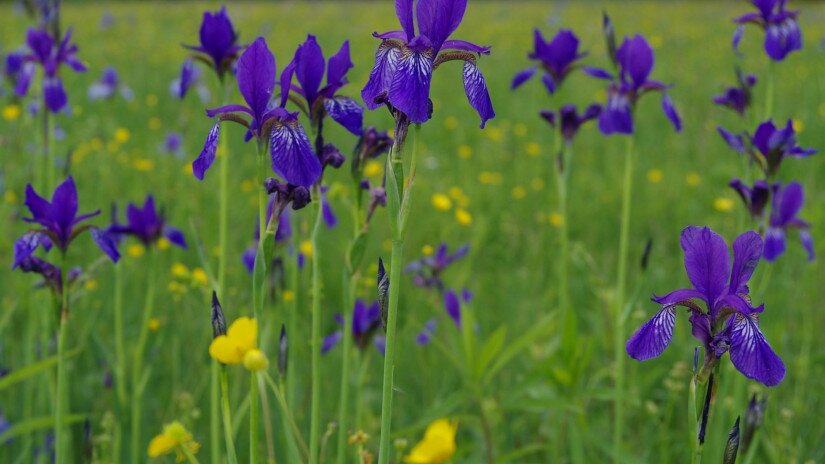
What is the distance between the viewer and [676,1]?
68.7ft

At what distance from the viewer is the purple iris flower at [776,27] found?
2.37 m

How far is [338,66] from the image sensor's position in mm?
1746

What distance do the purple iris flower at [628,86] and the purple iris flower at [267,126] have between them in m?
1.21

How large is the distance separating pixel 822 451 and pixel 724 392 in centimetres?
39

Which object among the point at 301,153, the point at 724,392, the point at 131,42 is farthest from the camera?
the point at 131,42

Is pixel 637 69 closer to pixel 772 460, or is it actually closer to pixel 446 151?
pixel 772 460

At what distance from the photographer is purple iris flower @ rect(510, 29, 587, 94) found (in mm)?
2660

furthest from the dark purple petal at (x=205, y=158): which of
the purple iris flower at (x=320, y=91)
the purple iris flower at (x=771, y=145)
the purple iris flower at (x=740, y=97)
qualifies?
the purple iris flower at (x=740, y=97)

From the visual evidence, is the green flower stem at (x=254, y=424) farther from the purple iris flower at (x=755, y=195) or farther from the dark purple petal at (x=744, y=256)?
the purple iris flower at (x=755, y=195)

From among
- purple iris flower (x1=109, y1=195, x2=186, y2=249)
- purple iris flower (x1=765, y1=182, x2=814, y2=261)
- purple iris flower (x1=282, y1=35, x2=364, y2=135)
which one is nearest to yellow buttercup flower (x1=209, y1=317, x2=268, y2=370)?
purple iris flower (x1=282, y1=35, x2=364, y2=135)

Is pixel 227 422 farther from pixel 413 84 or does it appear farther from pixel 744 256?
pixel 744 256

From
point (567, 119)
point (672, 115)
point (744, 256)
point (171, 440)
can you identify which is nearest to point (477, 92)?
point (744, 256)

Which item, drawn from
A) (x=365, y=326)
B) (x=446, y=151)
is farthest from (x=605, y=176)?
(x=365, y=326)

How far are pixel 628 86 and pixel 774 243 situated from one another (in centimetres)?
62
